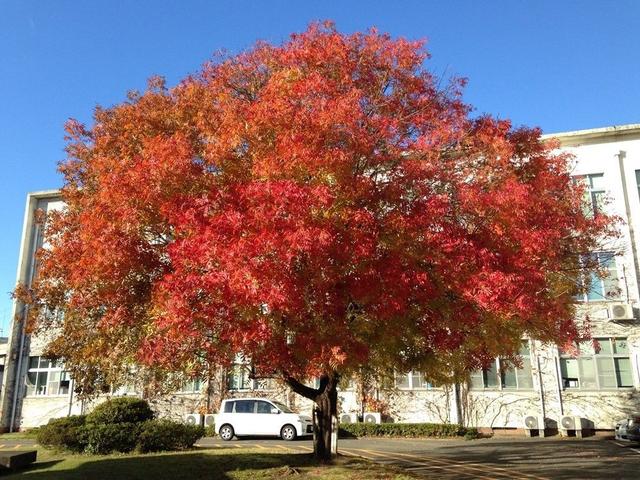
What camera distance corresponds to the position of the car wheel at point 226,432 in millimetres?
22656

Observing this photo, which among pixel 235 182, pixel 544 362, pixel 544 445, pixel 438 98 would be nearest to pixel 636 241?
pixel 544 362

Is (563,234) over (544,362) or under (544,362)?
over

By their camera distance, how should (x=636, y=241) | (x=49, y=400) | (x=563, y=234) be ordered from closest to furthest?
(x=563, y=234)
(x=636, y=241)
(x=49, y=400)

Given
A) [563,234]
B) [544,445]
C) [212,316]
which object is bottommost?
[544,445]

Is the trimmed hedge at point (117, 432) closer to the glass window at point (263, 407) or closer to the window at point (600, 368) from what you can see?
the glass window at point (263, 407)

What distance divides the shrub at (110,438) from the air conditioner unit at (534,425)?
16.1 metres

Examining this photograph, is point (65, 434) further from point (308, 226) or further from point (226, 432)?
point (308, 226)

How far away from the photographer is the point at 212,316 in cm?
873

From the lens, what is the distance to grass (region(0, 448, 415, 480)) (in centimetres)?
1112

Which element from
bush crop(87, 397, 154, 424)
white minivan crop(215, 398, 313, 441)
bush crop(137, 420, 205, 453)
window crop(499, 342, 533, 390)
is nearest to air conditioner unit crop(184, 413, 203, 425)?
white minivan crop(215, 398, 313, 441)

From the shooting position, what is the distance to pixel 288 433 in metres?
21.9

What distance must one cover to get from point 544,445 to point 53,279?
16.8 m

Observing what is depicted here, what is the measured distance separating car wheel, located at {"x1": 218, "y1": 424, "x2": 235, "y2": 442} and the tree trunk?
34.9 feet

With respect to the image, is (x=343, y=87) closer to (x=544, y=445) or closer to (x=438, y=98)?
(x=438, y=98)
